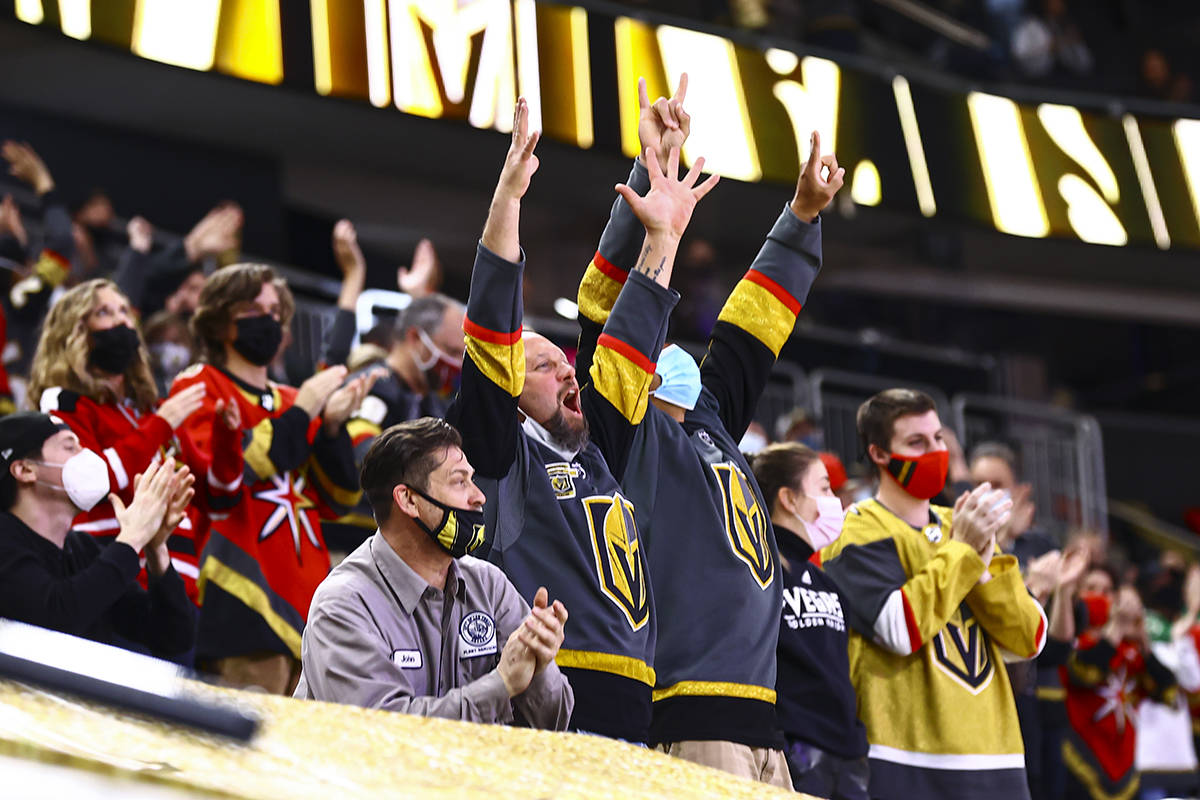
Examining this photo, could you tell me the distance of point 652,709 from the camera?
3428mm

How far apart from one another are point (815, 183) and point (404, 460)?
1.56m

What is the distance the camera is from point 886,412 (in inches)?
178

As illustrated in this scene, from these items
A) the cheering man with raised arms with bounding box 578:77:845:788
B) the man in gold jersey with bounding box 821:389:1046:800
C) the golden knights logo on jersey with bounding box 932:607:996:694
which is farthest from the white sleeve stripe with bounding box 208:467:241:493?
the golden knights logo on jersey with bounding box 932:607:996:694

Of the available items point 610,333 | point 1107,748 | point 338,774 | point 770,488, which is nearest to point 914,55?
point 1107,748

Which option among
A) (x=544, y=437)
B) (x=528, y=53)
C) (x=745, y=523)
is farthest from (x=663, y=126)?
(x=528, y=53)

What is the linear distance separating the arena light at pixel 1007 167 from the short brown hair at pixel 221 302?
29.3 ft

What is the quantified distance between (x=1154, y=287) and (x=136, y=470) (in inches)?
543

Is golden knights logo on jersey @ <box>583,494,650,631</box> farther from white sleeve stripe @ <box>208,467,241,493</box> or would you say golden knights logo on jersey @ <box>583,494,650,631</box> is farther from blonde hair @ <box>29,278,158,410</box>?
blonde hair @ <box>29,278,158,410</box>

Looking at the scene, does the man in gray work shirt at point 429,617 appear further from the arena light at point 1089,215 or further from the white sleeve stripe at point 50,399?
the arena light at point 1089,215

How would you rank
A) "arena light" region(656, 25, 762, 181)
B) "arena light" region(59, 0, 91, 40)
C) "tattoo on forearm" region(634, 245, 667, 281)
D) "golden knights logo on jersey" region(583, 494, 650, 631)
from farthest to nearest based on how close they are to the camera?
"arena light" region(656, 25, 762, 181), "arena light" region(59, 0, 91, 40), "tattoo on forearm" region(634, 245, 667, 281), "golden knights logo on jersey" region(583, 494, 650, 631)

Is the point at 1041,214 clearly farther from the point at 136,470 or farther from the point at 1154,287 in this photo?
the point at 136,470

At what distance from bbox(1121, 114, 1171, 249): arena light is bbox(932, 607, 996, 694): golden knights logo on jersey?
9.37 m

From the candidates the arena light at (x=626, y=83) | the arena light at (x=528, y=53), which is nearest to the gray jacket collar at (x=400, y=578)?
the arena light at (x=528, y=53)

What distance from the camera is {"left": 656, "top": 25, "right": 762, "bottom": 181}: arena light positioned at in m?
11.0
